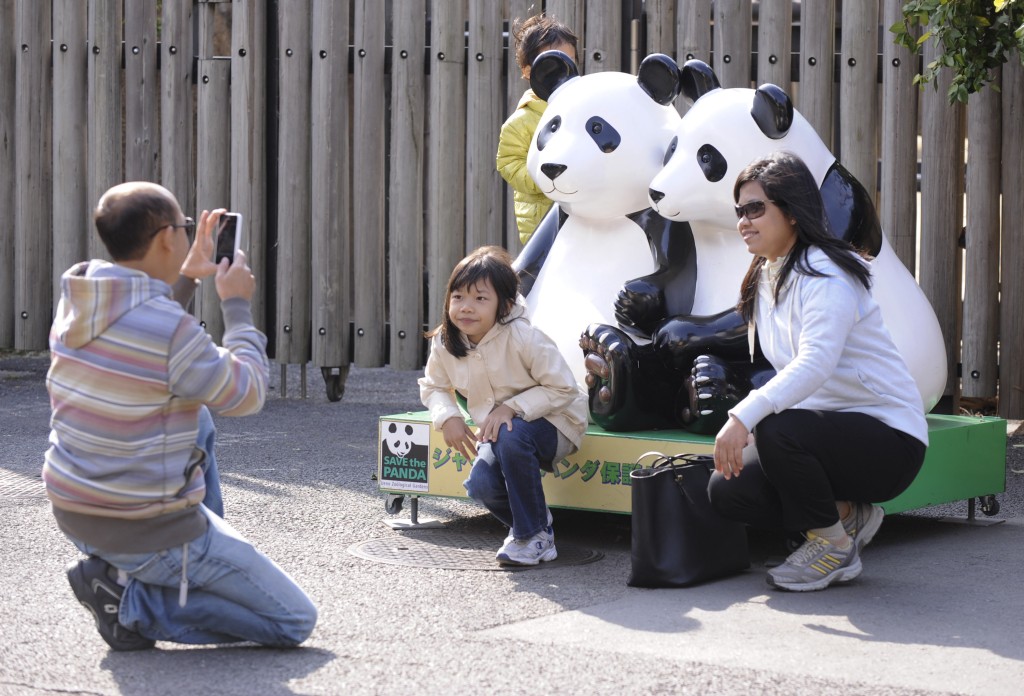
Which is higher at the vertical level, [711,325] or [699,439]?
[711,325]

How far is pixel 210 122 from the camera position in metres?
8.17

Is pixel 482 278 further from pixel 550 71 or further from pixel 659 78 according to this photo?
pixel 550 71

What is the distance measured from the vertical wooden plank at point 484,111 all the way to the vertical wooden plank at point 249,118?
4.22 ft

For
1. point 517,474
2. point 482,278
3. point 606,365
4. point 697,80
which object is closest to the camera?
point 517,474

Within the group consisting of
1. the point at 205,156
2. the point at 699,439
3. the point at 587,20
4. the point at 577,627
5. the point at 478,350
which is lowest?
the point at 577,627

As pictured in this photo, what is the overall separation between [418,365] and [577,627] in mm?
4302

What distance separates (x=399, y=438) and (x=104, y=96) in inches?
170

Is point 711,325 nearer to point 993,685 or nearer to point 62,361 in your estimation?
point 993,685

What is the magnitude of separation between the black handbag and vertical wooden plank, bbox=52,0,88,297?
5.30m

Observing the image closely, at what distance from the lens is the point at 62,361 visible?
330cm

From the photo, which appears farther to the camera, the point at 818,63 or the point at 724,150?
the point at 818,63

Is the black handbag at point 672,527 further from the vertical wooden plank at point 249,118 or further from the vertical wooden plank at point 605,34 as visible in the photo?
the vertical wooden plank at point 249,118

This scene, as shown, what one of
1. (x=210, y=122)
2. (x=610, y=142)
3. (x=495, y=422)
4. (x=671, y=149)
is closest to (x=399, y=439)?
(x=495, y=422)

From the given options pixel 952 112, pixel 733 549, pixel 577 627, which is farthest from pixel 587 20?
pixel 577 627
